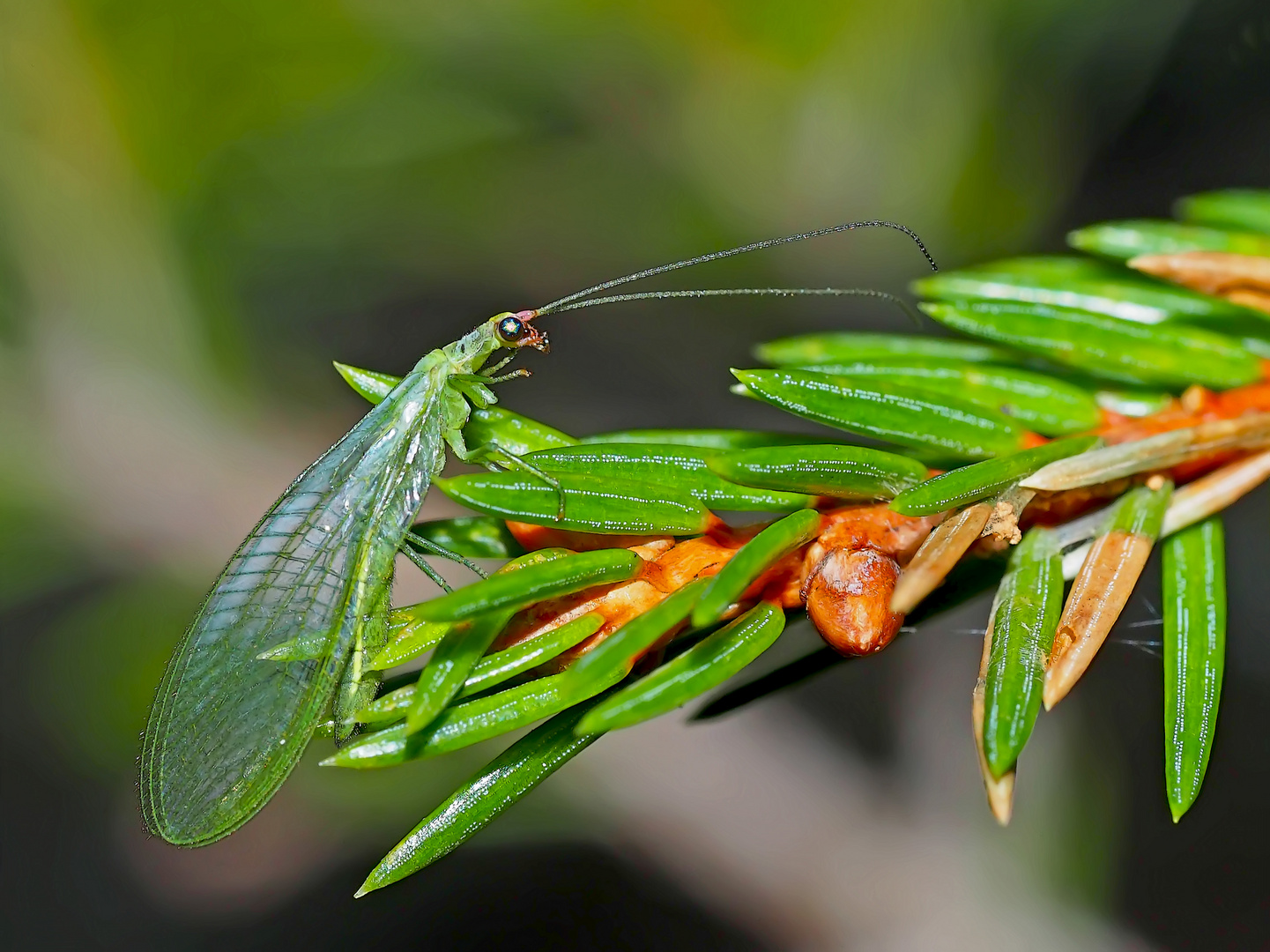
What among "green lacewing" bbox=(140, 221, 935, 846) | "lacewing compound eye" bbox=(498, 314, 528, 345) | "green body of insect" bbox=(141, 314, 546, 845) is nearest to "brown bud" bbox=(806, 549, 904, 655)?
"green lacewing" bbox=(140, 221, 935, 846)

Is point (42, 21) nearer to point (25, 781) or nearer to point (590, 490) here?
point (25, 781)

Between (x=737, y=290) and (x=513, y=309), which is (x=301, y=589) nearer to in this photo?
(x=737, y=290)

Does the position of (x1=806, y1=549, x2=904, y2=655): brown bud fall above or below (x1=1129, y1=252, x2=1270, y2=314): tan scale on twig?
below

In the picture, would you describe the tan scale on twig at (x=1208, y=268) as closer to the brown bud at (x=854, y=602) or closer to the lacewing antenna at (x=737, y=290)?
the lacewing antenna at (x=737, y=290)

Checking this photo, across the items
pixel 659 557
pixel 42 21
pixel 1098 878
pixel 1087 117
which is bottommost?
pixel 1098 878

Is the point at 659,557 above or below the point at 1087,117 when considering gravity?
below

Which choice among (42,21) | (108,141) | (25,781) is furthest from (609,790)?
(42,21)

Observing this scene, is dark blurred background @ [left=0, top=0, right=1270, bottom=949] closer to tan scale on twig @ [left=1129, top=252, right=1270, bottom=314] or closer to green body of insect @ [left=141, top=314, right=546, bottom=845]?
green body of insect @ [left=141, top=314, right=546, bottom=845]
